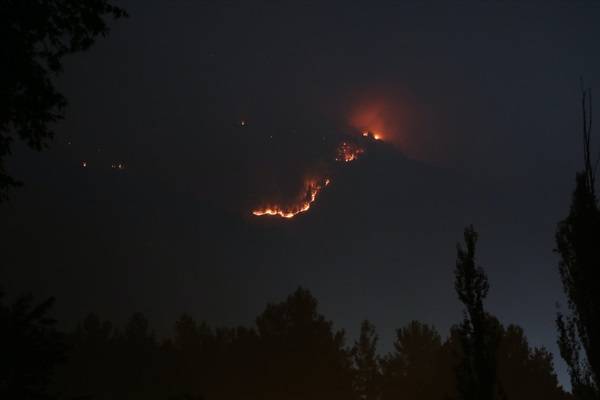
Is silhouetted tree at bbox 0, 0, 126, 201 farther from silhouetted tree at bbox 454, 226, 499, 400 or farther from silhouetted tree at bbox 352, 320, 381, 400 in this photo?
silhouetted tree at bbox 352, 320, 381, 400

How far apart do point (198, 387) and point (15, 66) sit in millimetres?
43498

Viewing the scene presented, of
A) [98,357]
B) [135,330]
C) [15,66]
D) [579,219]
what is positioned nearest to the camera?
[15,66]

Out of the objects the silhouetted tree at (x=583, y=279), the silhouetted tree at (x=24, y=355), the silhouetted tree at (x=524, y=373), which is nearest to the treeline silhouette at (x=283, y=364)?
the silhouetted tree at (x=524, y=373)

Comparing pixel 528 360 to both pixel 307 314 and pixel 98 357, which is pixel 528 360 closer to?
pixel 307 314

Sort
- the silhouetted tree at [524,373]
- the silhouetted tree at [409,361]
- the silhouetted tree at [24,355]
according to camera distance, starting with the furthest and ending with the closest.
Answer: the silhouetted tree at [409,361], the silhouetted tree at [524,373], the silhouetted tree at [24,355]

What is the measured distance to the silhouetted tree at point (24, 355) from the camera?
26.5ft

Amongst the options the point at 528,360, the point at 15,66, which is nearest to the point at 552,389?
the point at 528,360

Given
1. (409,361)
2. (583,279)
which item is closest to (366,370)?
(409,361)

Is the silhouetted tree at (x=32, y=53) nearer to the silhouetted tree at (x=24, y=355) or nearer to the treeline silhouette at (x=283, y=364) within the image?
the silhouetted tree at (x=24, y=355)

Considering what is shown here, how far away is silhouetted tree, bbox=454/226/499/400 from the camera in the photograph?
15820mm

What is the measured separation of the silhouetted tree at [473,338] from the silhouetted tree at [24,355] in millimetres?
12450

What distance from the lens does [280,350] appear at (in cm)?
4078

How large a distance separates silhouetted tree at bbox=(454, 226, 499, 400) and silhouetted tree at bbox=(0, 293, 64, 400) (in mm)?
12450

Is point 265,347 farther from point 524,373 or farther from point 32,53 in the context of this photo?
point 32,53
